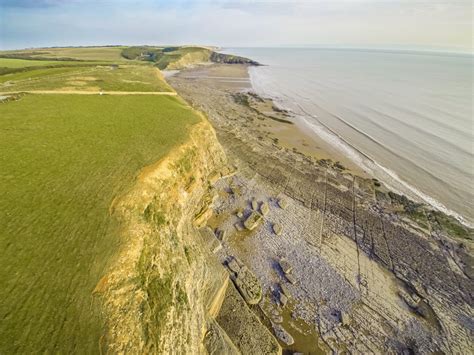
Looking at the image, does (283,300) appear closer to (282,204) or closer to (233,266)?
(233,266)

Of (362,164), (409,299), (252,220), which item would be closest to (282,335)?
(252,220)

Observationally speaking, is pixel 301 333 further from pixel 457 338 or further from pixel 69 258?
pixel 69 258

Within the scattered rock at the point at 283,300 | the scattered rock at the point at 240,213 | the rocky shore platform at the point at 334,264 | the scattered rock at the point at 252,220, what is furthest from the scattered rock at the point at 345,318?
the scattered rock at the point at 240,213

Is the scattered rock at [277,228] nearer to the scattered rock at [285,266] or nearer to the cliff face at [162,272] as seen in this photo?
the scattered rock at [285,266]

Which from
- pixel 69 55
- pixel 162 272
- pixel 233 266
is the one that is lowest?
pixel 233 266

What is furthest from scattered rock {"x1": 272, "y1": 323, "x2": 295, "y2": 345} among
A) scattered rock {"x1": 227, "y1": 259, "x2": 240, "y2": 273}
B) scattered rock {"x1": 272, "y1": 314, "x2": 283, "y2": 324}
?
scattered rock {"x1": 227, "y1": 259, "x2": 240, "y2": 273}
